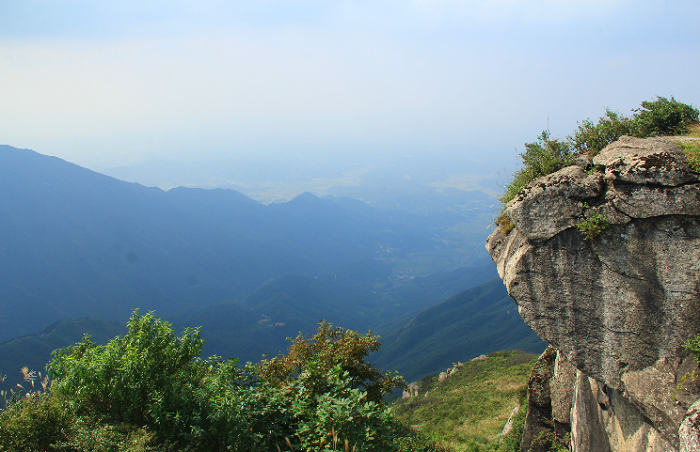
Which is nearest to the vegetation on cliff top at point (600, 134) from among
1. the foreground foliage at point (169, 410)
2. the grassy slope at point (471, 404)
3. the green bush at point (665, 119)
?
the green bush at point (665, 119)

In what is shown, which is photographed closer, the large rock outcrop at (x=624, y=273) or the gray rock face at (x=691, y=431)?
the gray rock face at (x=691, y=431)

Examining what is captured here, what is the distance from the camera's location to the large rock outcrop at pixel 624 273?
11.1m

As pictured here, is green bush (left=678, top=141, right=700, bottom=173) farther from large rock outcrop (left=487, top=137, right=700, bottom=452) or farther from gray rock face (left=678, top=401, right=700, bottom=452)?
gray rock face (left=678, top=401, right=700, bottom=452)

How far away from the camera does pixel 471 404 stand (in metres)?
41.0

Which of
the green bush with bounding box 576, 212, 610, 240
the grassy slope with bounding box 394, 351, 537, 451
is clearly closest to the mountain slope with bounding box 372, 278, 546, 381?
the grassy slope with bounding box 394, 351, 537, 451

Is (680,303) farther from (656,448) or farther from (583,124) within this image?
(583,124)

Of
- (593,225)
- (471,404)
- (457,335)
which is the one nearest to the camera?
(593,225)

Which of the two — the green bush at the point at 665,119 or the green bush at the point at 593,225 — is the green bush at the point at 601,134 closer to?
the green bush at the point at 665,119

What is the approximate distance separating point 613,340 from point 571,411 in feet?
28.2

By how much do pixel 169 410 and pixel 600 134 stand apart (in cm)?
1888

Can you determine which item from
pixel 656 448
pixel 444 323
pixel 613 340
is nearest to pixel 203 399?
pixel 613 340

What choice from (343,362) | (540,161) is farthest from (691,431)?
(343,362)

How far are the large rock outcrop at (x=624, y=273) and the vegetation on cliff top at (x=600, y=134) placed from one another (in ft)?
5.46

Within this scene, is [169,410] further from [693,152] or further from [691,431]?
[693,152]
